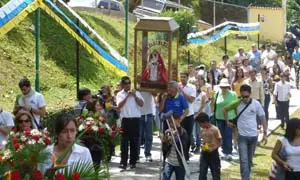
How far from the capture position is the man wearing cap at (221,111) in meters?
14.5

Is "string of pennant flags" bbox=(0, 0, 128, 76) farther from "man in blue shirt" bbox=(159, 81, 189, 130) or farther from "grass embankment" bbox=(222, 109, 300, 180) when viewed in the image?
"grass embankment" bbox=(222, 109, 300, 180)

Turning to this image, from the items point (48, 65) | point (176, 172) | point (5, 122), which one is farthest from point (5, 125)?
point (48, 65)

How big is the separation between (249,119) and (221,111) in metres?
2.52

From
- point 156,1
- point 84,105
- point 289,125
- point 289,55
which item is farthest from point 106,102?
point 156,1

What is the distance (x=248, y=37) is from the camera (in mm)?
40594

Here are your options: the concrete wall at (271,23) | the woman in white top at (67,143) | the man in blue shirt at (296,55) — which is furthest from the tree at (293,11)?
the woman in white top at (67,143)

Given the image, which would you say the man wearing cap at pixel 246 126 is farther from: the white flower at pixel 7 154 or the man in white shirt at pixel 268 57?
the man in white shirt at pixel 268 57

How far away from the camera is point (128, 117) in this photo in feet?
44.2

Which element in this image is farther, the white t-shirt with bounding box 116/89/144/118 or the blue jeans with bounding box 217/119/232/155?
the blue jeans with bounding box 217/119/232/155

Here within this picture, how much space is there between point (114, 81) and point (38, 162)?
650 inches

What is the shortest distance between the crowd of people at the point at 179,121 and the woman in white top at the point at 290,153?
0.5 inches

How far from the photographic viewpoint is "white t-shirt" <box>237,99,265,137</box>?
12.0 metres

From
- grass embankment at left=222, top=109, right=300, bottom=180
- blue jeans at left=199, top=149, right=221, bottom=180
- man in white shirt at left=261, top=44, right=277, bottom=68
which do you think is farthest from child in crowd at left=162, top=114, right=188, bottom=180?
man in white shirt at left=261, top=44, right=277, bottom=68

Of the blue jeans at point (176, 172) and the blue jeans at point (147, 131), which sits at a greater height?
the blue jeans at point (147, 131)
